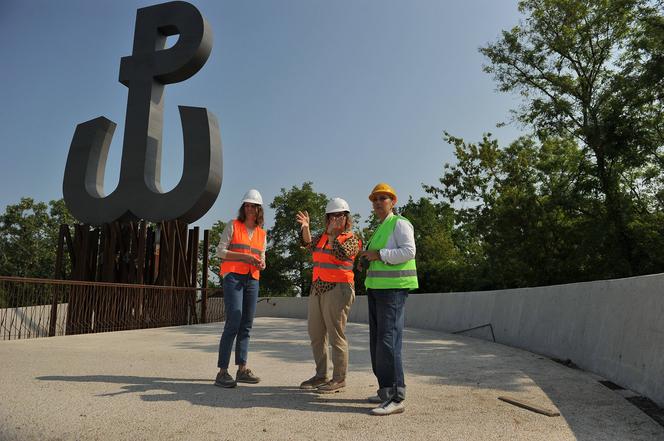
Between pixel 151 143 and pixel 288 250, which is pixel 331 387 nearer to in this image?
pixel 151 143

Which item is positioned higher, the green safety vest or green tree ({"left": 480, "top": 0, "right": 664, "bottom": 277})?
green tree ({"left": 480, "top": 0, "right": 664, "bottom": 277})

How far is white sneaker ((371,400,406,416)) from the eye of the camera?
12.1 feet

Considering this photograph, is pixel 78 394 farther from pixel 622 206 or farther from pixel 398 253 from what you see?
pixel 622 206

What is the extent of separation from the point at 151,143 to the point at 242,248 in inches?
550

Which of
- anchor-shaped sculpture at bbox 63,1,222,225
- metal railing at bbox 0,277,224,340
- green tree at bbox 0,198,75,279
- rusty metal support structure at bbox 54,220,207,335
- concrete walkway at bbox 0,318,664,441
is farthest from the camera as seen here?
green tree at bbox 0,198,75,279

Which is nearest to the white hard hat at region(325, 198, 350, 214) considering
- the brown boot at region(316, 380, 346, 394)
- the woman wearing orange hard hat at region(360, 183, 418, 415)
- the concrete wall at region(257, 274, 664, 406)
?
the woman wearing orange hard hat at region(360, 183, 418, 415)

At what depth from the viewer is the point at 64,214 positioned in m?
39.7

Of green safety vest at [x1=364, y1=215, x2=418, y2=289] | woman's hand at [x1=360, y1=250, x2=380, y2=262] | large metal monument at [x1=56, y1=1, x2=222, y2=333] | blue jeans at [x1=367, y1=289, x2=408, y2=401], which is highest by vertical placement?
large metal monument at [x1=56, y1=1, x2=222, y2=333]

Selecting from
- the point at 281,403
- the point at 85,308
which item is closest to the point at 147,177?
the point at 85,308

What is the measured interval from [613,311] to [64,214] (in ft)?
138

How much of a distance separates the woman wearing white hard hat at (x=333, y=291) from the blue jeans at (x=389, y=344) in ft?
1.56

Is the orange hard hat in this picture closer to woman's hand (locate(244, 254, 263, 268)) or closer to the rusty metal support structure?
woman's hand (locate(244, 254, 263, 268))

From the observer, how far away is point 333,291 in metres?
4.44

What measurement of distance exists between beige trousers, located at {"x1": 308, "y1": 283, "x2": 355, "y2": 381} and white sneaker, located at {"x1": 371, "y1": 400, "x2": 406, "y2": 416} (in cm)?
74
